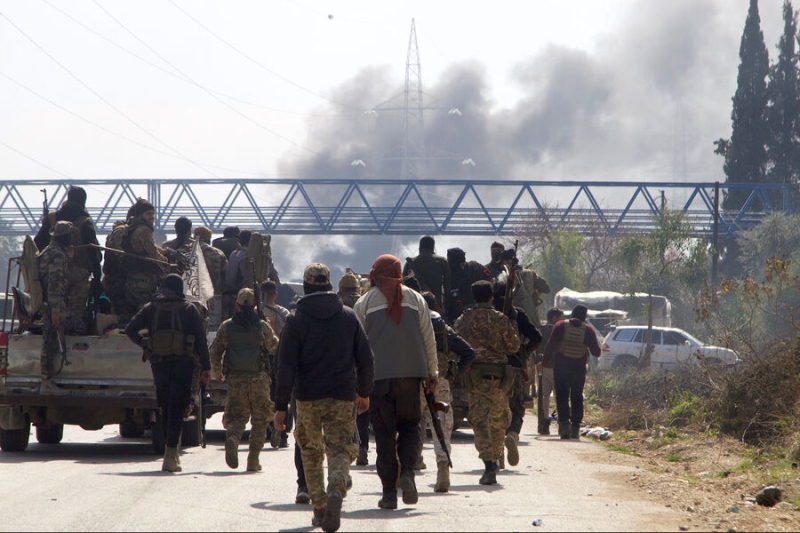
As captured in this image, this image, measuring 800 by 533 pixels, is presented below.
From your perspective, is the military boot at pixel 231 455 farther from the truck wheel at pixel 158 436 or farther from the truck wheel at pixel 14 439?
the truck wheel at pixel 14 439

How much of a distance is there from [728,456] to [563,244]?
149 feet

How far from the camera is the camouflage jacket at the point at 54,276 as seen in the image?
12172 millimetres

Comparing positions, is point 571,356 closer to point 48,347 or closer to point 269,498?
point 48,347

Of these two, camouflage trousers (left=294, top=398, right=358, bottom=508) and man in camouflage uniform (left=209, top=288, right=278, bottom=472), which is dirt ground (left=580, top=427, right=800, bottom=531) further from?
man in camouflage uniform (left=209, top=288, right=278, bottom=472)

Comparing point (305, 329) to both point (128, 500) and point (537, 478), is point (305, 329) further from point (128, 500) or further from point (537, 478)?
point (537, 478)

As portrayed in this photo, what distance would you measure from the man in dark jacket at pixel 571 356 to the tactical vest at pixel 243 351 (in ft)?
19.3

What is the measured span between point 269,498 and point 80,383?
13.9 feet

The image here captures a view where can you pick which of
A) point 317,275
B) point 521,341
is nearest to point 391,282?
point 317,275

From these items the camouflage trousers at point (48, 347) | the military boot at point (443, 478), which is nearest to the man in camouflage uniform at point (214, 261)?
the camouflage trousers at point (48, 347)

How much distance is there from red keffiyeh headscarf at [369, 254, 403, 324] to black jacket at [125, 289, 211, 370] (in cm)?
281

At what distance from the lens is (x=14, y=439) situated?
41.3ft

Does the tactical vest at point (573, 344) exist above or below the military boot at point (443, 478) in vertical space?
above

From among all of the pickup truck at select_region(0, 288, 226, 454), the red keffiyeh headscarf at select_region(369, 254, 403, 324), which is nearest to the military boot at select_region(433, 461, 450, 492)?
the red keffiyeh headscarf at select_region(369, 254, 403, 324)

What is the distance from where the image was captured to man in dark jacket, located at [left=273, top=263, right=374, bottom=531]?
7562mm
